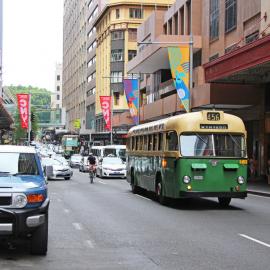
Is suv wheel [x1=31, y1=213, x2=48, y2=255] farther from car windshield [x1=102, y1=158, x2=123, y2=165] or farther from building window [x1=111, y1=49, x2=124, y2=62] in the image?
building window [x1=111, y1=49, x2=124, y2=62]

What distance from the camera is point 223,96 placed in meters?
35.4

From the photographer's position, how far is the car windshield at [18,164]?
401 inches

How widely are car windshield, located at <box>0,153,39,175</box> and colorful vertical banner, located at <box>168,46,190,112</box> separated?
24.0 metres

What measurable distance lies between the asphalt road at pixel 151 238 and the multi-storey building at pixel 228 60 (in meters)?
11.1

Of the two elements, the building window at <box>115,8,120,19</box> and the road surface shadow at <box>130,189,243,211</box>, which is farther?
the building window at <box>115,8,120,19</box>

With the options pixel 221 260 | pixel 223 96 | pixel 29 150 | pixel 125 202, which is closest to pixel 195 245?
pixel 221 260

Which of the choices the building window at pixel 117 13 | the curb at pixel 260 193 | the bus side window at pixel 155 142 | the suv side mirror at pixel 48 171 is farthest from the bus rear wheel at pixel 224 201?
the building window at pixel 117 13

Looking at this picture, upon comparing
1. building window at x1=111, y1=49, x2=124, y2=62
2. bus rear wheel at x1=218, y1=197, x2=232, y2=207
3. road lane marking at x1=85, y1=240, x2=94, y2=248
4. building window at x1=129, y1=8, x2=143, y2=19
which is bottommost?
road lane marking at x1=85, y1=240, x2=94, y2=248

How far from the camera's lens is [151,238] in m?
11.8

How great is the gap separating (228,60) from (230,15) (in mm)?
9939

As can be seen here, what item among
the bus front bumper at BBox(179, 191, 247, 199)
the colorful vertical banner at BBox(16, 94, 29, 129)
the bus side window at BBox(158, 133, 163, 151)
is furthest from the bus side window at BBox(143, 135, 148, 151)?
the colorful vertical banner at BBox(16, 94, 29, 129)

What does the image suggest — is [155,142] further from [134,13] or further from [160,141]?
[134,13]

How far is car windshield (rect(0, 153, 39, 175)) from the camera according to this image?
10.2 metres

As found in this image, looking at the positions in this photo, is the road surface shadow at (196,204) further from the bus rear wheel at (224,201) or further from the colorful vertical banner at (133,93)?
the colorful vertical banner at (133,93)
